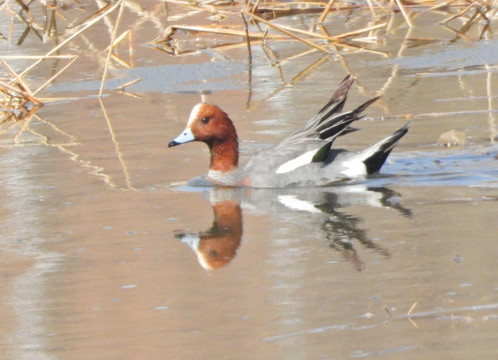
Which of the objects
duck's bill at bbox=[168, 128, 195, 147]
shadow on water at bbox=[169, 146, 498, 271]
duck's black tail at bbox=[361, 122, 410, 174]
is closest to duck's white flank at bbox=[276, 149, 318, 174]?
shadow on water at bbox=[169, 146, 498, 271]

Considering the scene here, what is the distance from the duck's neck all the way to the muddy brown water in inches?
9.3

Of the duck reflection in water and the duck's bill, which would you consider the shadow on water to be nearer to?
the duck reflection in water

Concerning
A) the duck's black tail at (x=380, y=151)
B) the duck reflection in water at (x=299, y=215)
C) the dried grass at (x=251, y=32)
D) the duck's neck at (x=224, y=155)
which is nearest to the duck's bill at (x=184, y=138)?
the duck's neck at (x=224, y=155)

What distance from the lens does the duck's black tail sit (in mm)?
7332

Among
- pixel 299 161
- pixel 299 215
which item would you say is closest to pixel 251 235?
pixel 299 215

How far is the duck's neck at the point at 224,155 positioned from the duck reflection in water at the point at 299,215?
0.25 meters

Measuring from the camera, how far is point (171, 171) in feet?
26.3

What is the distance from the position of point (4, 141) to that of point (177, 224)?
3294 mm

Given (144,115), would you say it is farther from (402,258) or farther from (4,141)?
(402,258)

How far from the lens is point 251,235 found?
20.1ft

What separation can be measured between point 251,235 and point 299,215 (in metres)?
0.53

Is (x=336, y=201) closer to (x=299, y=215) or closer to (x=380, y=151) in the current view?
(x=299, y=215)

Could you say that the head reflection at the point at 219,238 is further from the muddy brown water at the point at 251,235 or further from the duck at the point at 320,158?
the duck at the point at 320,158

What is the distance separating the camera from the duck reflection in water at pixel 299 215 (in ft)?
18.8
